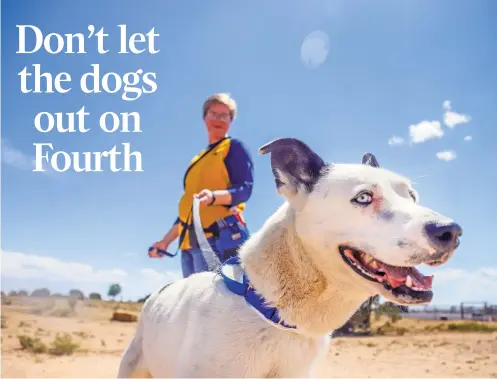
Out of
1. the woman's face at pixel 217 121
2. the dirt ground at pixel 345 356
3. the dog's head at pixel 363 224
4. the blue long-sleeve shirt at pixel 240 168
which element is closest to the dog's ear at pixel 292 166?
the dog's head at pixel 363 224

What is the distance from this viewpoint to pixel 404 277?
2.31 meters

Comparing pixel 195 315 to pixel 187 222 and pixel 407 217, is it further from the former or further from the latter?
pixel 187 222

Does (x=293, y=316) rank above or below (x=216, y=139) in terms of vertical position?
below

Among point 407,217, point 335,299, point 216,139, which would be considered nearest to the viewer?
point 407,217

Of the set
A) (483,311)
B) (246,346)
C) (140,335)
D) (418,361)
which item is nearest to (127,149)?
(140,335)

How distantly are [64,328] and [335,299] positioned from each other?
20.1 m

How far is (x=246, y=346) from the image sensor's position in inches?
93.7

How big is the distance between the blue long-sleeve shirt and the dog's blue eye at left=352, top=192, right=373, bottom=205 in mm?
1687

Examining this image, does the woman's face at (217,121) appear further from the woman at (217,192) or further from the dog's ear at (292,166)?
the dog's ear at (292,166)

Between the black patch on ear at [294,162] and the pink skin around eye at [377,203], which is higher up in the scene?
the black patch on ear at [294,162]

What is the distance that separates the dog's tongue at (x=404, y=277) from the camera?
2311 mm

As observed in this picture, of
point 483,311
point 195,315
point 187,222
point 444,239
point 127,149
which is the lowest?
point 483,311

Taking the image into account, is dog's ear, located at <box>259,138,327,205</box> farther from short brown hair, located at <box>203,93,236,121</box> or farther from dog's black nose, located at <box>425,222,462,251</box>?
short brown hair, located at <box>203,93,236,121</box>

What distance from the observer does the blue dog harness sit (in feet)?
7.84
